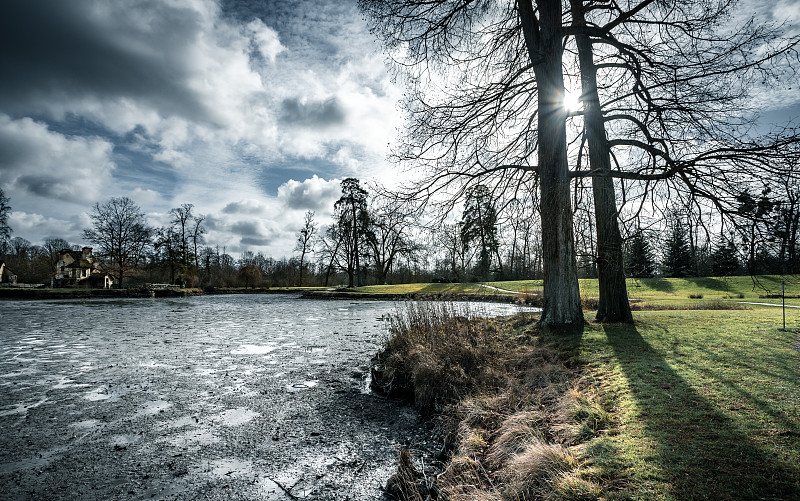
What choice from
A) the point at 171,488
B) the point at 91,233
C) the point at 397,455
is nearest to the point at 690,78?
the point at 397,455

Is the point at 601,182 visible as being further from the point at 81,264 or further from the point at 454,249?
the point at 81,264

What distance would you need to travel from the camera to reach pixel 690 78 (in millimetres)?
6996

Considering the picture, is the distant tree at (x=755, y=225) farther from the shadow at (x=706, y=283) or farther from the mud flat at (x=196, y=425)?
the shadow at (x=706, y=283)

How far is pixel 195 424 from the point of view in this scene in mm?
5125

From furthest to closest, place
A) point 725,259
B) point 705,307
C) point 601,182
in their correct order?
1. point 705,307
2. point 601,182
3. point 725,259

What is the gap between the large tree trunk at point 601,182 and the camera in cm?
834

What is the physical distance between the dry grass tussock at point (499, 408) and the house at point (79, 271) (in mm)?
48330

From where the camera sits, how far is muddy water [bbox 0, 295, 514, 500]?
3688 millimetres

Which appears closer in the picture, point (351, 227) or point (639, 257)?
point (639, 257)

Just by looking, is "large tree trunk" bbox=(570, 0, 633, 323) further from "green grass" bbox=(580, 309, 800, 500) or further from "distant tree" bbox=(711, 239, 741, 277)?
"green grass" bbox=(580, 309, 800, 500)

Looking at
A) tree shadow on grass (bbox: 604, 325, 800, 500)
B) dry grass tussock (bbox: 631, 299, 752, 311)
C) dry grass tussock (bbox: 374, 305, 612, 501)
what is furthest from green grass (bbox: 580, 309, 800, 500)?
dry grass tussock (bbox: 631, 299, 752, 311)

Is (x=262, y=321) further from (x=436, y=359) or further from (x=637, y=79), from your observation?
(x=637, y=79)

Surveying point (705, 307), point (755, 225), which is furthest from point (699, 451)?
point (705, 307)

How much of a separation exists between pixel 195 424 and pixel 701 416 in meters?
5.86
